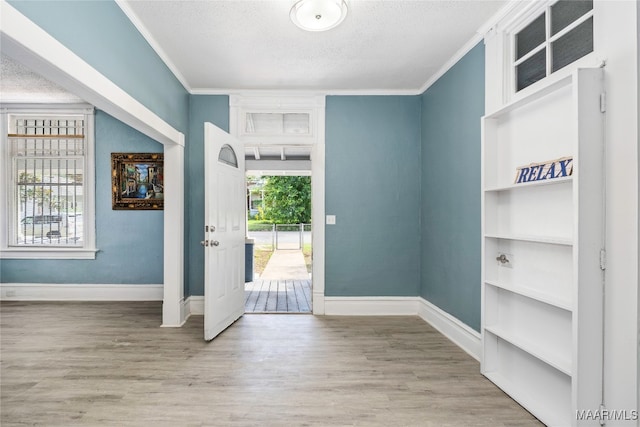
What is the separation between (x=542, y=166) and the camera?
187cm

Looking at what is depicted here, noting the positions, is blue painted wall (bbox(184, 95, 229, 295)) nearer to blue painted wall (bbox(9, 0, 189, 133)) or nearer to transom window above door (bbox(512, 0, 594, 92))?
blue painted wall (bbox(9, 0, 189, 133))

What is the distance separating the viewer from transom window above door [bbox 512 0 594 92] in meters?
1.73

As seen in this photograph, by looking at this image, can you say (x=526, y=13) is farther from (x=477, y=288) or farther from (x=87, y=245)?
→ (x=87, y=245)

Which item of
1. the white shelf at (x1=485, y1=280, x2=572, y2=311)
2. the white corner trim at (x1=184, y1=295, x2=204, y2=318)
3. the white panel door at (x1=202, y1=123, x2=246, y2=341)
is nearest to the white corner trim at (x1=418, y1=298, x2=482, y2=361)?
the white shelf at (x1=485, y1=280, x2=572, y2=311)

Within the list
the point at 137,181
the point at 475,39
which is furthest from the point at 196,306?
the point at 475,39

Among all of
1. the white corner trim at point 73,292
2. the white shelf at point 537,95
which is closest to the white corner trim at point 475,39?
the white shelf at point 537,95

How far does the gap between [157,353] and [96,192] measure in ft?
9.00

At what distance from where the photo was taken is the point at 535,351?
182cm

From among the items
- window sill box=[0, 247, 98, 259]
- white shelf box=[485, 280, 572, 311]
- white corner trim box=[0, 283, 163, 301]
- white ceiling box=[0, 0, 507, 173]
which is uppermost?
white ceiling box=[0, 0, 507, 173]

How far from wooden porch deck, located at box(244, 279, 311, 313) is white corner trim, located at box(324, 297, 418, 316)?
1.07ft

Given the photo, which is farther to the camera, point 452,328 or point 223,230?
point 223,230

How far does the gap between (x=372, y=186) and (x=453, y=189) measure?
1032 mm

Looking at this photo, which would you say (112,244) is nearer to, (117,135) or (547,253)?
(117,135)

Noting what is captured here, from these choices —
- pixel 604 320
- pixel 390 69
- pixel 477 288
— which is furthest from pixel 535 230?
pixel 390 69
